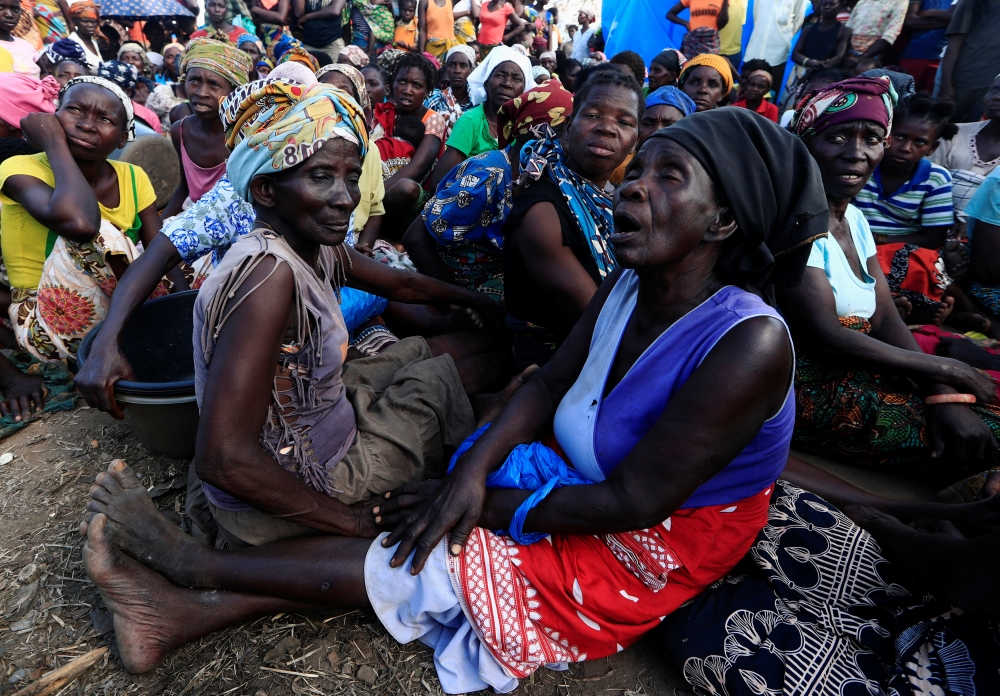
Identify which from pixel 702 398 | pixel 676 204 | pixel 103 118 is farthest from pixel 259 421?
pixel 103 118

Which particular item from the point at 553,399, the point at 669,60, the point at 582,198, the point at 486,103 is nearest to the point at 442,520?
the point at 553,399

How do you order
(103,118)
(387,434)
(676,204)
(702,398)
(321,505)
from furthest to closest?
(103,118)
(387,434)
(321,505)
(676,204)
(702,398)

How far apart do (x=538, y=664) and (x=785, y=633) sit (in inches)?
29.3

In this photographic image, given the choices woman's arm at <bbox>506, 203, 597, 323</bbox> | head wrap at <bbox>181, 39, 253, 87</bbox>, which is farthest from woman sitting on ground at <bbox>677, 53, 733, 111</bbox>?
head wrap at <bbox>181, 39, 253, 87</bbox>

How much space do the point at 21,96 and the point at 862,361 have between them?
5.79 metres

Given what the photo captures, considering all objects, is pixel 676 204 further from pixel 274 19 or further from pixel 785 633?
pixel 274 19

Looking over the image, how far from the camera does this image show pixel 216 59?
3.92m

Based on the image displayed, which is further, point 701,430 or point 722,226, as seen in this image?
point 722,226

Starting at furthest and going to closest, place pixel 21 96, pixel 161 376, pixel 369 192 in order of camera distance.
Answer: pixel 21 96
pixel 369 192
pixel 161 376

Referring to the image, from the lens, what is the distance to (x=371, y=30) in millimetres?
9430

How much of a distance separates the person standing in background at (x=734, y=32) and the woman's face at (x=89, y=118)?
7265mm

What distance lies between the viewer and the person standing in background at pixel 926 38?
6449mm

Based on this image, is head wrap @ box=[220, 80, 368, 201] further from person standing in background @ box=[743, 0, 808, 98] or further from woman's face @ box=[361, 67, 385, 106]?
person standing in background @ box=[743, 0, 808, 98]

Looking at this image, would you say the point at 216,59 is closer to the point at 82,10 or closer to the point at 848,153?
the point at 848,153
